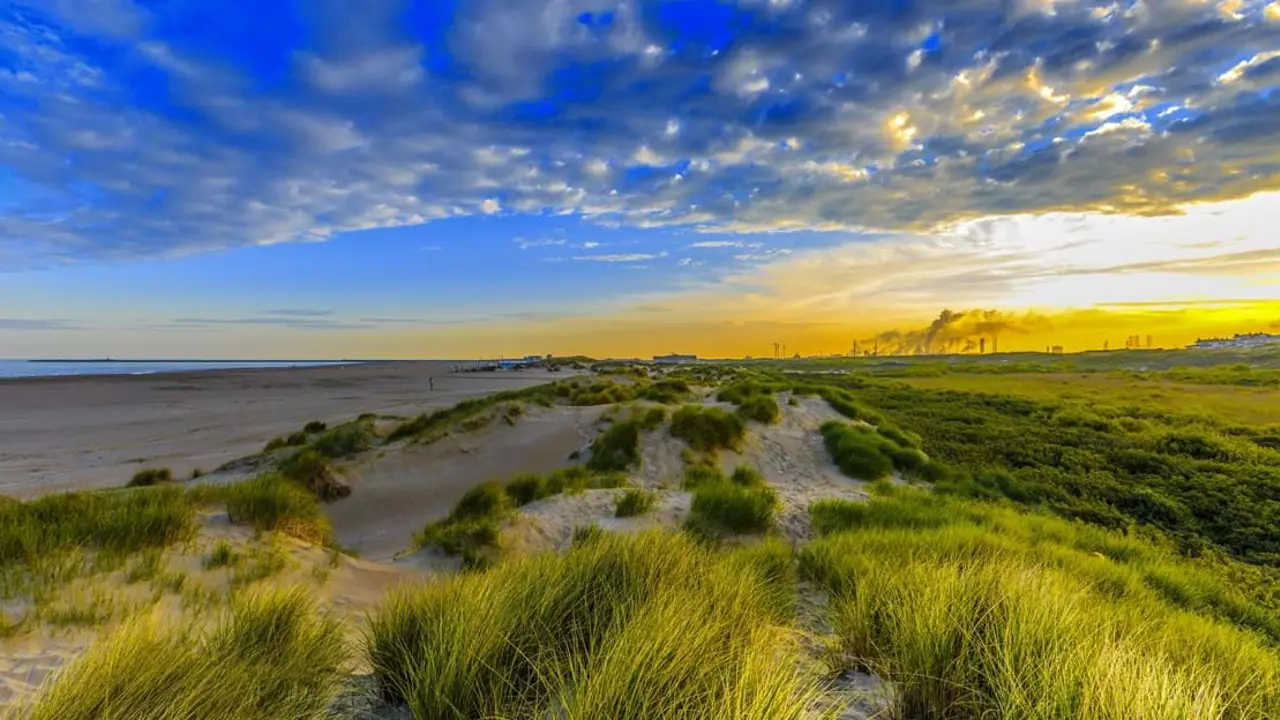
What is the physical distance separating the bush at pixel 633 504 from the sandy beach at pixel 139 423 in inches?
401

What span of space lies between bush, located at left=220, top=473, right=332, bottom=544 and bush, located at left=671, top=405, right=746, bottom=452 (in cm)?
992

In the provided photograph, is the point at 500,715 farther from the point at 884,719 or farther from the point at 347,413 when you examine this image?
the point at 347,413

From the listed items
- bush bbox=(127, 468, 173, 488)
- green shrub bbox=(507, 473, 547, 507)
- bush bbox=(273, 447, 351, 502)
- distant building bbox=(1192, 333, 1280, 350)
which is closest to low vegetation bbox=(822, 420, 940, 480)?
green shrub bbox=(507, 473, 547, 507)

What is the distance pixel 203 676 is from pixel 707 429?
14.2 m

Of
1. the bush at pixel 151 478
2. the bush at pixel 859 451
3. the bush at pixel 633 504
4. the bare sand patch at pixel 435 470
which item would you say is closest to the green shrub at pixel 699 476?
the bush at pixel 633 504

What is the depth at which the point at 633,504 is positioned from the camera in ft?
29.4

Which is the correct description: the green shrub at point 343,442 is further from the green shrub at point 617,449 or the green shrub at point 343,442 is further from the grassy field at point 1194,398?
the grassy field at point 1194,398

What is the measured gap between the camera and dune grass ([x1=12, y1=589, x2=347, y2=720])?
2391 mm

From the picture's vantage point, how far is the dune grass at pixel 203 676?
239 centimetres

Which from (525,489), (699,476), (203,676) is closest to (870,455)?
(699,476)

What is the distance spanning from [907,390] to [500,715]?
4211 centimetres

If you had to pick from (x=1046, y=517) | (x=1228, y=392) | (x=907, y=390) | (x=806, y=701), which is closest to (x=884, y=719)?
(x=806, y=701)

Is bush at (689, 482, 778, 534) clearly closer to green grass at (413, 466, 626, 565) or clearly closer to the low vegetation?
green grass at (413, 466, 626, 565)

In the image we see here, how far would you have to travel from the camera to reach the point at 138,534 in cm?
563
